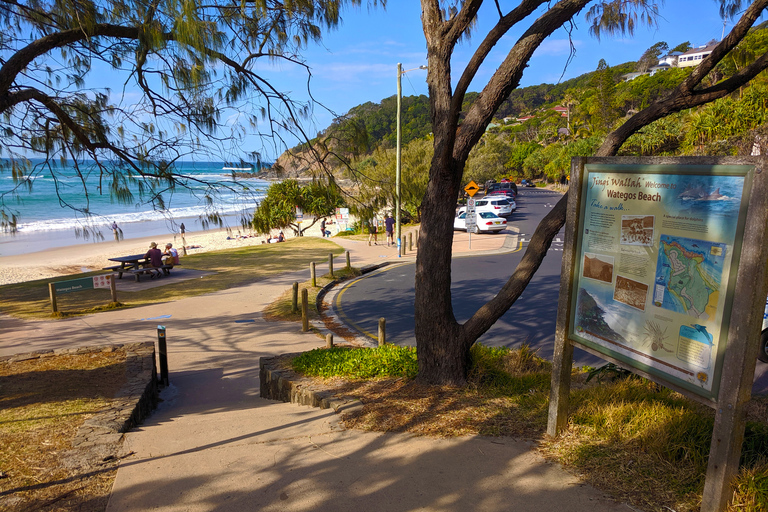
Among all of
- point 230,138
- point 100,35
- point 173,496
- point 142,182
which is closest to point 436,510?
point 173,496

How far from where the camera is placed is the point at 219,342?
11016 millimetres

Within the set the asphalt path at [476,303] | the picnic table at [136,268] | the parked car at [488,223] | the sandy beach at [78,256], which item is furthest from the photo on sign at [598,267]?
the parked car at [488,223]

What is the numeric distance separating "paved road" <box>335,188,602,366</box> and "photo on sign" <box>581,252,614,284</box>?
5565 mm

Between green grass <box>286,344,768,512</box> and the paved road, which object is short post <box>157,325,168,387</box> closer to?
green grass <box>286,344,768,512</box>

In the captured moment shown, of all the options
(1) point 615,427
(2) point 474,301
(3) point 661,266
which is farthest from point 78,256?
(3) point 661,266

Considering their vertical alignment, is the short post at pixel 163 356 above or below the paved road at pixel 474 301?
above

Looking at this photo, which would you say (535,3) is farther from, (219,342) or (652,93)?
(652,93)

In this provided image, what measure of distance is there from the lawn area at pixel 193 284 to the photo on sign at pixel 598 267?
13.5m

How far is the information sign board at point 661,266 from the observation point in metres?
3.13

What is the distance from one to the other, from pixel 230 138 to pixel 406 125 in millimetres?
45285

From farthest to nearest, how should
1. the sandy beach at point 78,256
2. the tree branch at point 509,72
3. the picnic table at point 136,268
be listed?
the sandy beach at point 78,256
the picnic table at point 136,268
the tree branch at point 509,72

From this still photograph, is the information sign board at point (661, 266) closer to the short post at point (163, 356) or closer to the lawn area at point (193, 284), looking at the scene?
the short post at point (163, 356)

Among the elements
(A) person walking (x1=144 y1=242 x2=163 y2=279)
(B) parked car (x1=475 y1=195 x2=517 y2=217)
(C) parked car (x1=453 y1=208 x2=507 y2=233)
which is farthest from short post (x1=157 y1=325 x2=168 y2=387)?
(B) parked car (x1=475 y1=195 x2=517 y2=217)

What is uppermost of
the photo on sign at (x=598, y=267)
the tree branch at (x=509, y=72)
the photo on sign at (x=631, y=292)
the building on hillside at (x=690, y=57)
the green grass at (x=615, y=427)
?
the building on hillside at (x=690, y=57)
